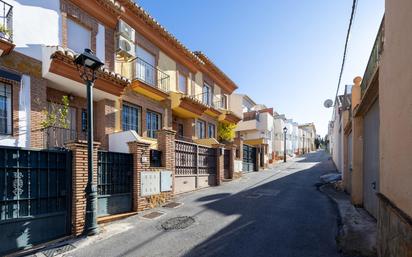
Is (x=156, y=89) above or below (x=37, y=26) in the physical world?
below

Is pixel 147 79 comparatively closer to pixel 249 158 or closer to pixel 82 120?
pixel 82 120

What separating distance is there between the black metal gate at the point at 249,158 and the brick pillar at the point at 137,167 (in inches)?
506

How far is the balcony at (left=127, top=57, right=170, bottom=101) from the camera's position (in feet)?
39.9

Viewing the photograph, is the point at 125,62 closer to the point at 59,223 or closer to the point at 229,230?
the point at 59,223

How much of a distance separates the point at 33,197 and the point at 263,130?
30977mm

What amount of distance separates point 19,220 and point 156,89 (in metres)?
8.40

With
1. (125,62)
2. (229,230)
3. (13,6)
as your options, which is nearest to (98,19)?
(125,62)

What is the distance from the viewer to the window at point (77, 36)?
A: 1004 centimetres

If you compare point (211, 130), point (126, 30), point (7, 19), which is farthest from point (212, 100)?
point (7, 19)

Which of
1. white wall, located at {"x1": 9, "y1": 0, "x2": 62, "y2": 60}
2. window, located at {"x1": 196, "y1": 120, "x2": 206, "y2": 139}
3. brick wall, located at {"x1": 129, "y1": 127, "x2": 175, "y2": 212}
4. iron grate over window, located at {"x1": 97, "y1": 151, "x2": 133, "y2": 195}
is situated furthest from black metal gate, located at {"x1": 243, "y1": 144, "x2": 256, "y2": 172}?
white wall, located at {"x1": 9, "y1": 0, "x2": 62, "y2": 60}

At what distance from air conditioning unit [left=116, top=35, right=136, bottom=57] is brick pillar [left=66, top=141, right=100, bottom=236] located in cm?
614

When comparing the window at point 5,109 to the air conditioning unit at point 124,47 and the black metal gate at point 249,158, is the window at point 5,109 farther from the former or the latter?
the black metal gate at point 249,158

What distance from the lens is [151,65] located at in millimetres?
13617

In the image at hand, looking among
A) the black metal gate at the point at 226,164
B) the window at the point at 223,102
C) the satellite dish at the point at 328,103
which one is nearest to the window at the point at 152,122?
the black metal gate at the point at 226,164
